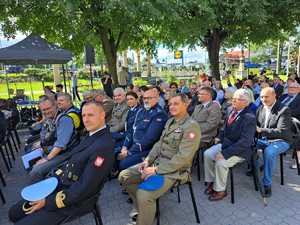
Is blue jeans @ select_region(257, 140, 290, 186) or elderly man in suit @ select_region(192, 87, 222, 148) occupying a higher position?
elderly man in suit @ select_region(192, 87, 222, 148)

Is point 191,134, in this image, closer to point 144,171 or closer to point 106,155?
point 144,171

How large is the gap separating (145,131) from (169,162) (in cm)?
115

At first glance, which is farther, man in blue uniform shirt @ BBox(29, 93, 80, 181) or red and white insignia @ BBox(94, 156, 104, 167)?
man in blue uniform shirt @ BBox(29, 93, 80, 181)

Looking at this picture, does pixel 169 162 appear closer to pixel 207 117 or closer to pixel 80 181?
pixel 80 181

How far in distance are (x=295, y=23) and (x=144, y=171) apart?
42.5ft

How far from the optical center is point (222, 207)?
4.15 meters

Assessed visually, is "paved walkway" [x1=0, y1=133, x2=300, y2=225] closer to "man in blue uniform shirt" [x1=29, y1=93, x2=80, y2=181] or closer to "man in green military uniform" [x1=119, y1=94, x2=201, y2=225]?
"man in green military uniform" [x1=119, y1=94, x2=201, y2=225]

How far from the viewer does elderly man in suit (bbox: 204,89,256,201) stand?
165 inches

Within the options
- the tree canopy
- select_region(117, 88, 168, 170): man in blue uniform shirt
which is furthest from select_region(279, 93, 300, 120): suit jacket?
the tree canopy

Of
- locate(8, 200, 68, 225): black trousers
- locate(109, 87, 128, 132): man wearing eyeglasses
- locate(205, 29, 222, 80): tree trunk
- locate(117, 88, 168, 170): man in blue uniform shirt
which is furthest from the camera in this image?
locate(205, 29, 222, 80): tree trunk

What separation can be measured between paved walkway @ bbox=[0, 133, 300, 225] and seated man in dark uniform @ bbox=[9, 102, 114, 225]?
Answer: 3.62 ft

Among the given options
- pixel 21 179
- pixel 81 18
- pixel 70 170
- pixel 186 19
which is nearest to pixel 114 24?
pixel 81 18

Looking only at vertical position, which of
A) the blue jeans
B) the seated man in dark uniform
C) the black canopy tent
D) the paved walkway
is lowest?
the paved walkway

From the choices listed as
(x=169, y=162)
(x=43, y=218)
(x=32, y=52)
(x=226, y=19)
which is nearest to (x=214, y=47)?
(x=226, y=19)
